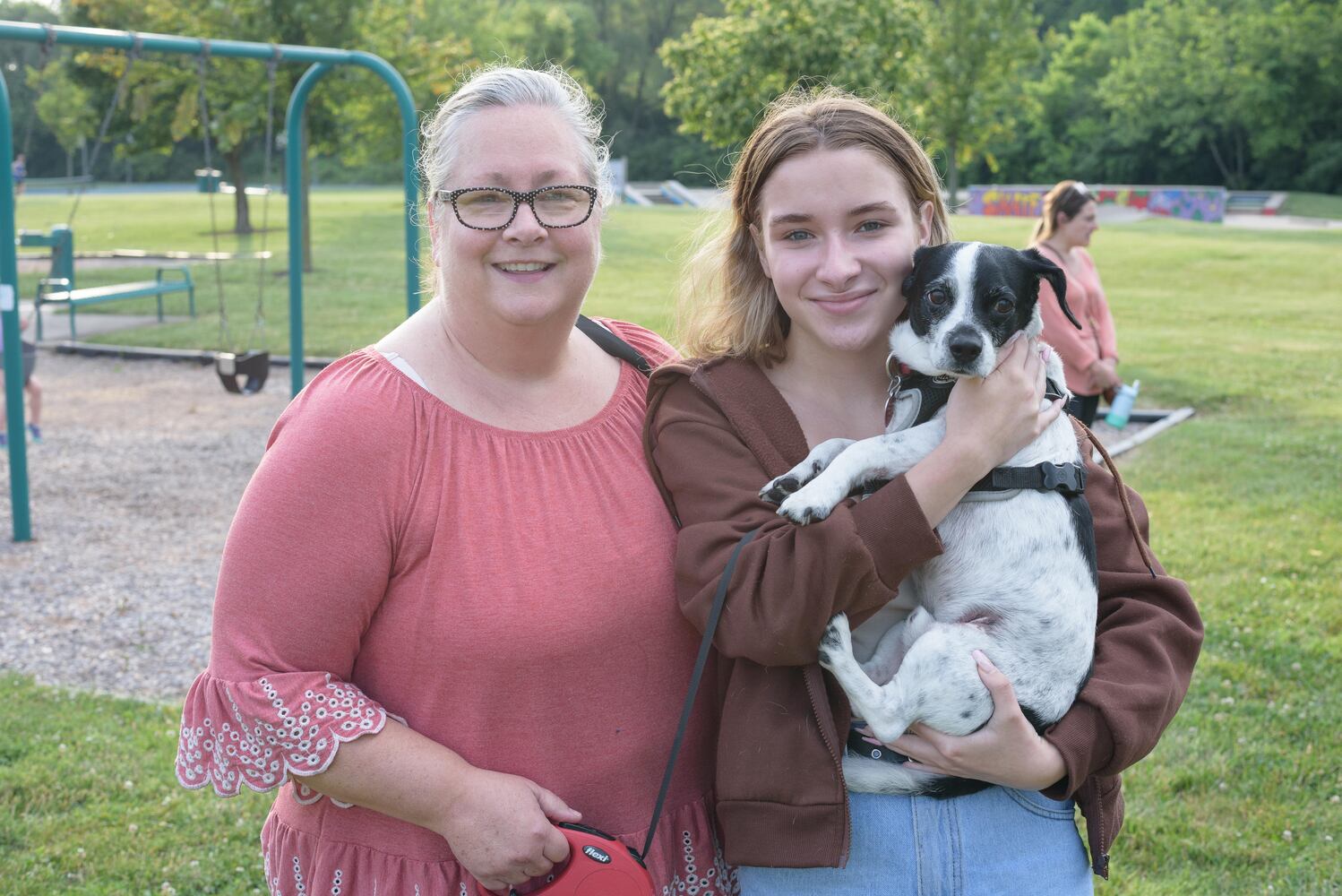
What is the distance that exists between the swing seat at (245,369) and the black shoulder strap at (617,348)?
6950 mm

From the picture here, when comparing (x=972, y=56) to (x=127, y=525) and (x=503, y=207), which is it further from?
(x=503, y=207)

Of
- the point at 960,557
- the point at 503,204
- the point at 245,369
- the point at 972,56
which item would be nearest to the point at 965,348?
the point at 960,557

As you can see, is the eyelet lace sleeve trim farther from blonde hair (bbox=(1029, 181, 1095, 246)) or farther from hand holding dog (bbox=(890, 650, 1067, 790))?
blonde hair (bbox=(1029, 181, 1095, 246))

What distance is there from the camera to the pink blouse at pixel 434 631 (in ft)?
6.15

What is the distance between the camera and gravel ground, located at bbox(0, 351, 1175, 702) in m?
5.77

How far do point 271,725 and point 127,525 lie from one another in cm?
677

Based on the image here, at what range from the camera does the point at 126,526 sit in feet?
25.9

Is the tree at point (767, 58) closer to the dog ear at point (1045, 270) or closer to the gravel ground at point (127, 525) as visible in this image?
the gravel ground at point (127, 525)

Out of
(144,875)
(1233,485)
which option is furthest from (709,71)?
(144,875)

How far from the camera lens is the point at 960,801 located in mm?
2039

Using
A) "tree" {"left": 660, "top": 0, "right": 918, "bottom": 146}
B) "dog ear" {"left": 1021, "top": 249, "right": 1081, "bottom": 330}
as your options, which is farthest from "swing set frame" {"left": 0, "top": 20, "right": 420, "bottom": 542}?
"dog ear" {"left": 1021, "top": 249, "right": 1081, "bottom": 330}

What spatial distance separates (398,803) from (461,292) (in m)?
0.89

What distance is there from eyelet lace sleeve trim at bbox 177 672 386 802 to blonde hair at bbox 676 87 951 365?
95 centimetres

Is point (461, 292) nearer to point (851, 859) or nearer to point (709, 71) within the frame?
point (851, 859)
